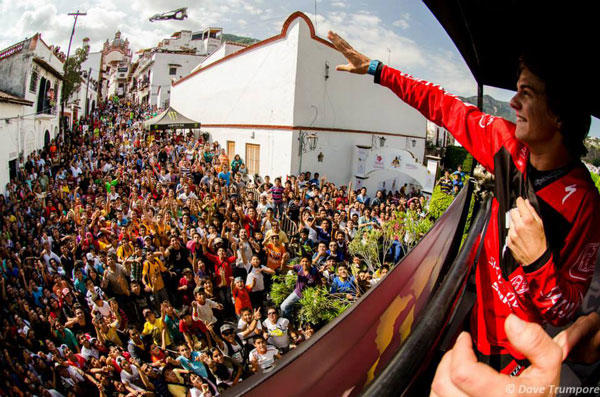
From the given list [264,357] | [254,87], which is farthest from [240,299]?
[254,87]

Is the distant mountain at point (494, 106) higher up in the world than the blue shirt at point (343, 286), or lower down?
higher up

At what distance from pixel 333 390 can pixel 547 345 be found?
0.55 metres

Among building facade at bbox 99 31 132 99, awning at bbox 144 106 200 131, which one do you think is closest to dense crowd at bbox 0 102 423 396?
awning at bbox 144 106 200 131

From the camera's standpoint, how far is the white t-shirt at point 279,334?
5.39 m

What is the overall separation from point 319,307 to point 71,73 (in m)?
30.9

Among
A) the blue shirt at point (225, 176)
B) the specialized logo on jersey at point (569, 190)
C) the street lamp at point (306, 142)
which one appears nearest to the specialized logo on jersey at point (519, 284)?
the specialized logo on jersey at point (569, 190)

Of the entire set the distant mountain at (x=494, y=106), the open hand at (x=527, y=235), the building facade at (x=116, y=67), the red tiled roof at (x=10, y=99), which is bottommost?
the open hand at (x=527, y=235)

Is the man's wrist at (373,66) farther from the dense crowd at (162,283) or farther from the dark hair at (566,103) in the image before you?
the dense crowd at (162,283)

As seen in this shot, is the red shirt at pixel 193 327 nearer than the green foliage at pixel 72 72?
Yes

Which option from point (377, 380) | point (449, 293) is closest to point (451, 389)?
point (377, 380)

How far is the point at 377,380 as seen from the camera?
2.74 ft

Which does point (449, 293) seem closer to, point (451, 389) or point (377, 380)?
point (377, 380)

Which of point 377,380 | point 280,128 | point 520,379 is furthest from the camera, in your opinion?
point 280,128

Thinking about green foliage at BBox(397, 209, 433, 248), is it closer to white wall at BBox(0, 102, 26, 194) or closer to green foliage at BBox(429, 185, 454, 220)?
green foliage at BBox(429, 185, 454, 220)
